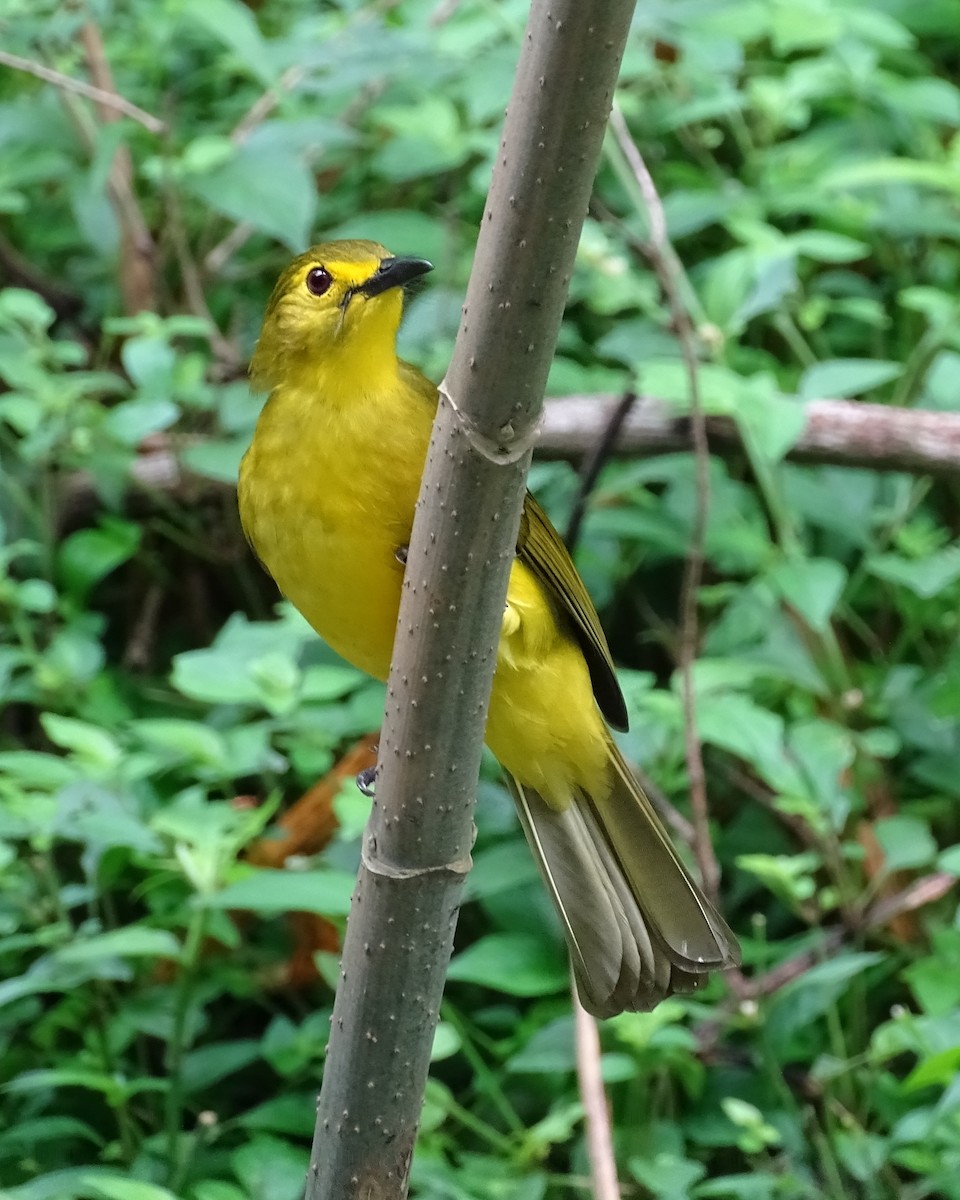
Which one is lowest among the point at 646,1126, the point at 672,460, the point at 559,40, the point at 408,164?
the point at 646,1126

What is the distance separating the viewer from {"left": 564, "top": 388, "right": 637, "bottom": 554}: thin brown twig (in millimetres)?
2656

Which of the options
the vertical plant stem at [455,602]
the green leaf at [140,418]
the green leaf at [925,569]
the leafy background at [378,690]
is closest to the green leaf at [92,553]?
the leafy background at [378,690]

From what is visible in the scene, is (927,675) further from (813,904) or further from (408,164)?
(408,164)

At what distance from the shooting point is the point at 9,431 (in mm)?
3254

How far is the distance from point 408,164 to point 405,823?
7.27ft

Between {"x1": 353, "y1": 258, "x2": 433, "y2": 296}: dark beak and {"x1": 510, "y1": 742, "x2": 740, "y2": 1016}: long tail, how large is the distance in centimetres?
70

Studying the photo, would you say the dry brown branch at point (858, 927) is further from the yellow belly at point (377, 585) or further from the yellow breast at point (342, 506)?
the yellow breast at point (342, 506)

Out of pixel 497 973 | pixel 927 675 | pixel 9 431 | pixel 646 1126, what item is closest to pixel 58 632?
pixel 9 431

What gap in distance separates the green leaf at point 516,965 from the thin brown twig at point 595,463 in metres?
0.74

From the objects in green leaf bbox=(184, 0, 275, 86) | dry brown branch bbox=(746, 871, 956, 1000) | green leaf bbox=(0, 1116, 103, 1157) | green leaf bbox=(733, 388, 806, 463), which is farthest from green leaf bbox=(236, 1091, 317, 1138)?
green leaf bbox=(184, 0, 275, 86)

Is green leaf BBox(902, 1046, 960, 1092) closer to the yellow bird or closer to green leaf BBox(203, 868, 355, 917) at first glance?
the yellow bird

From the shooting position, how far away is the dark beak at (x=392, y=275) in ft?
5.89

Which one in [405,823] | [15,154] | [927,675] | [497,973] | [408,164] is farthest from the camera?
[15,154]

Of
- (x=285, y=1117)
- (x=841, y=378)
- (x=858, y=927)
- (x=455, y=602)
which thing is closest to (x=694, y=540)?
(x=841, y=378)
